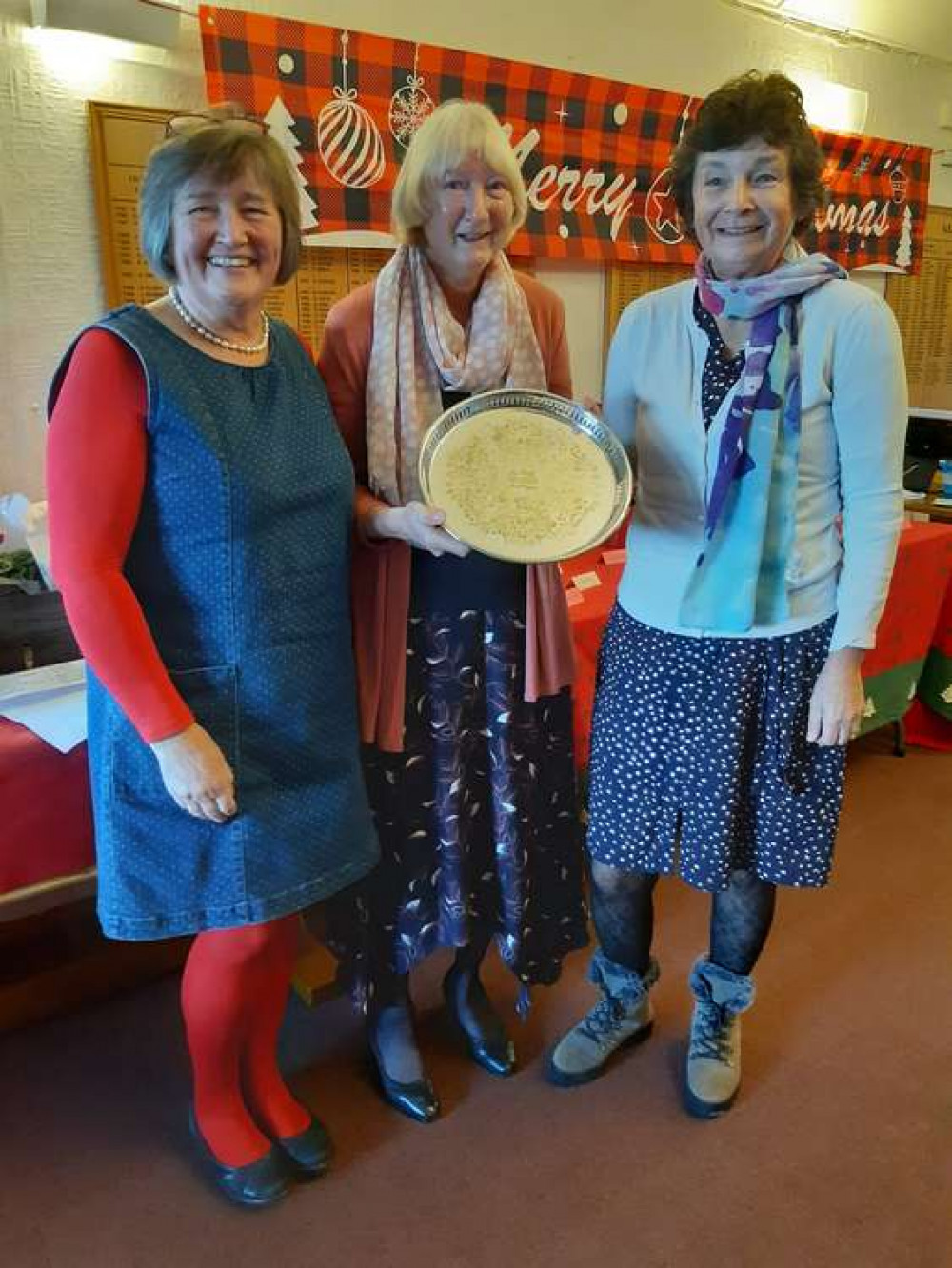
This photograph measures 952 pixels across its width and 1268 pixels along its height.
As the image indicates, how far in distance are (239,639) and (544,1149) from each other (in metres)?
1.01

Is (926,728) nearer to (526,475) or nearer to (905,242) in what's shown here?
(905,242)

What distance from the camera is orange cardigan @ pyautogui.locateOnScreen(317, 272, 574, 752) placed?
1.33 m

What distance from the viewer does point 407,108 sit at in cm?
233

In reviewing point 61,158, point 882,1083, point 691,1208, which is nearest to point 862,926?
point 882,1083

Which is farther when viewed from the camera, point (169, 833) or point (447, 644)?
point (447, 644)

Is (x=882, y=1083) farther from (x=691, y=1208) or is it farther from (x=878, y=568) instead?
(x=878, y=568)

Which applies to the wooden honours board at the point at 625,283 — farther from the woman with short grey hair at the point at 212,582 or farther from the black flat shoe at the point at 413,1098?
the black flat shoe at the point at 413,1098

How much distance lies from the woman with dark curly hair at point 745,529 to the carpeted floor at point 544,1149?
36 centimetres

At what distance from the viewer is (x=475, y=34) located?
2.45m

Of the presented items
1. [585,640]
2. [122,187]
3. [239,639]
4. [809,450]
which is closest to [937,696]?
[585,640]

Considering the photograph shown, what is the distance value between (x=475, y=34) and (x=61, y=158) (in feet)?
3.73

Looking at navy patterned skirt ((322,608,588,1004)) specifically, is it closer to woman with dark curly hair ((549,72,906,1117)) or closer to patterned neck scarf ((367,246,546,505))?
woman with dark curly hair ((549,72,906,1117))

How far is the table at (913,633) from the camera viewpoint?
2.73 meters

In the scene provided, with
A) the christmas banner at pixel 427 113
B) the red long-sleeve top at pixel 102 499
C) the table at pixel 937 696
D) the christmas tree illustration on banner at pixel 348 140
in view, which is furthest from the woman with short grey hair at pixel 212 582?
the table at pixel 937 696
